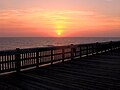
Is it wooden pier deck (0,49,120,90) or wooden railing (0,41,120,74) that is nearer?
wooden pier deck (0,49,120,90)

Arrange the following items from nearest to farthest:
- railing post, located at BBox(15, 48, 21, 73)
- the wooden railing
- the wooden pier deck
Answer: the wooden pier deck → the wooden railing → railing post, located at BBox(15, 48, 21, 73)

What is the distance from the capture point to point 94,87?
8.47 meters

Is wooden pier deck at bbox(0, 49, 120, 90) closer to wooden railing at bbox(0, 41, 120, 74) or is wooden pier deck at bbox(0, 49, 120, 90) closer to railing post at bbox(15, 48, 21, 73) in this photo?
railing post at bbox(15, 48, 21, 73)

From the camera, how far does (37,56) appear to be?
13.1 m

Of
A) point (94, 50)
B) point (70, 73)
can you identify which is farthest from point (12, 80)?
point (94, 50)

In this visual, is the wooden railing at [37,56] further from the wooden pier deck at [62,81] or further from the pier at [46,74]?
the wooden pier deck at [62,81]

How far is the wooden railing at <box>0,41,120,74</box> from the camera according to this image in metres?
11.1

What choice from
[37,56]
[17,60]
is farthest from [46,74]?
[37,56]

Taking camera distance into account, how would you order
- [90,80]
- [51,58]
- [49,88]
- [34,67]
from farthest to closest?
1. [51,58]
2. [34,67]
3. [90,80]
4. [49,88]

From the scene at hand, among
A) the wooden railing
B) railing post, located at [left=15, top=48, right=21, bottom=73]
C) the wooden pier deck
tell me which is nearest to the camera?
the wooden pier deck

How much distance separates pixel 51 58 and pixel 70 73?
337cm

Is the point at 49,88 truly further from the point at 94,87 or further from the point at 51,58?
the point at 51,58

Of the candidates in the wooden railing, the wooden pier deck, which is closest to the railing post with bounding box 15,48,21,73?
the wooden railing

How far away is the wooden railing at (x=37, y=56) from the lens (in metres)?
11.1
